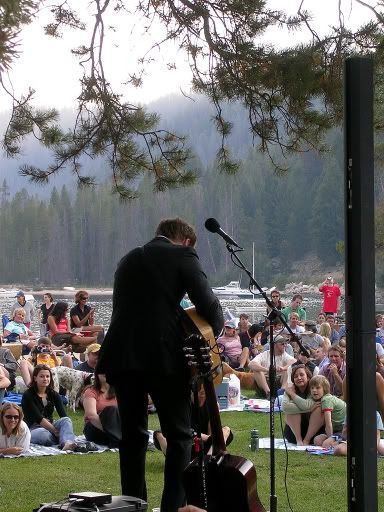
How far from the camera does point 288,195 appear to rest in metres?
11.6

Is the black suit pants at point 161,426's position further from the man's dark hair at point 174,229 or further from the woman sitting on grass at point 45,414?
the woman sitting on grass at point 45,414

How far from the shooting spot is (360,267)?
9.27ft

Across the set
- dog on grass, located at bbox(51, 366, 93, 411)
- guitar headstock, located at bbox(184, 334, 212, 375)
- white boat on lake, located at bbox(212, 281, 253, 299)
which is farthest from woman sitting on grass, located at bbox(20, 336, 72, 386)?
guitar headstock, located at bbox(184, 334, 212, 375)

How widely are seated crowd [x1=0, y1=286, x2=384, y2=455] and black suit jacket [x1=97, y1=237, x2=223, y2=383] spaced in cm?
69

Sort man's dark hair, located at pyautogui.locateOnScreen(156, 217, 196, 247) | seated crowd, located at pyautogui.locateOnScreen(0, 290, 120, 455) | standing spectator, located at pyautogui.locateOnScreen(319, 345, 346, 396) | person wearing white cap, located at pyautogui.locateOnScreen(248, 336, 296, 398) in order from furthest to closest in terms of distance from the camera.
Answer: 1. person wearing white cap, located at pyautogui.locateOnScreen(248, 336, 296, 398)
2. standing spectator, located at pyautogui.locateOnScreen(319, 345, 346, 396)
3. seated crowd, located at pyautogui.locateOnScreen(0, 290, 120, 455)
4. man's dark hair, located at pyautogui.locateOnScreen(156, 217, 196, 247)

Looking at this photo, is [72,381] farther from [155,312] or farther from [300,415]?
[155,312]

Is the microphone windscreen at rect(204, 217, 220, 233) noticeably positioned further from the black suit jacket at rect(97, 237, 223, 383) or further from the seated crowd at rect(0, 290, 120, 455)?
the seated crowd at rect(0, 290, 120, 455)

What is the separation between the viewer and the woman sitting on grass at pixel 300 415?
8.45 metres

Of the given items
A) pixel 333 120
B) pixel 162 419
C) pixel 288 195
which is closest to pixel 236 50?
pixel 333 120

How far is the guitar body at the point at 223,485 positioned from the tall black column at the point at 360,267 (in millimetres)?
1084

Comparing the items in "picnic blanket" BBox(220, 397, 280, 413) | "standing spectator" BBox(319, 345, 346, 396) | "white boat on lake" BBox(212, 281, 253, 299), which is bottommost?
"picnic blanket" BBox(220, 397, 280, 413)

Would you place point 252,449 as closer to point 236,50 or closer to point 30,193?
point 30,193

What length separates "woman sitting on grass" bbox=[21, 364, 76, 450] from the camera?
837cm

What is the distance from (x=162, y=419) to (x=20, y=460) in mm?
3925
